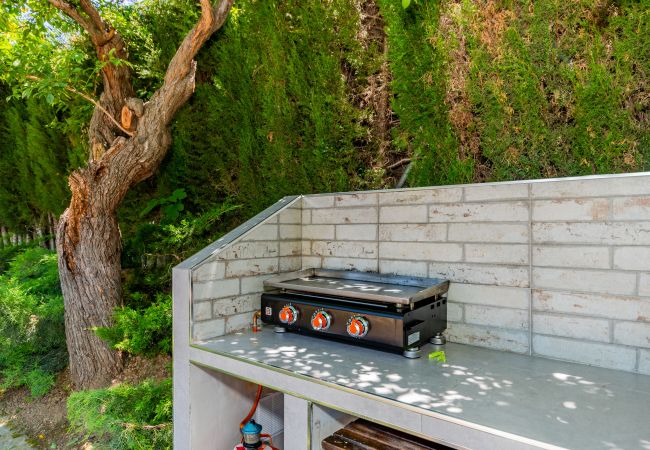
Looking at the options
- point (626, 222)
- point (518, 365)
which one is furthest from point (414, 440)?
point (626, 222)

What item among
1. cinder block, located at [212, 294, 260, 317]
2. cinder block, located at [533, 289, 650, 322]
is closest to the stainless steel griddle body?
cinder block, located at [212, 294, 260, 317]

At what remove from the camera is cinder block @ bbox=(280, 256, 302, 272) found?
2.57m

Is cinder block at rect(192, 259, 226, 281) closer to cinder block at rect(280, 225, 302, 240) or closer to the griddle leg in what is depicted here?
cinder block at rect(280, 225, 302, 240)

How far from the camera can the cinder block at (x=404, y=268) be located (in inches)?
86.6

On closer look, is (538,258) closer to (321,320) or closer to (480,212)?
(480,212)

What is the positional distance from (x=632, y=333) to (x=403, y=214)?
1139 mm

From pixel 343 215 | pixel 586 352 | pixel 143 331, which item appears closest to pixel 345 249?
pixel 343 215

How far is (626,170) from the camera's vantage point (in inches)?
77.0

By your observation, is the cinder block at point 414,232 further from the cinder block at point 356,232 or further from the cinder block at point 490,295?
the cinder block at point 490,295

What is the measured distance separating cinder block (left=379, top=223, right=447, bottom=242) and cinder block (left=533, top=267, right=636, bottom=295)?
0.48 m

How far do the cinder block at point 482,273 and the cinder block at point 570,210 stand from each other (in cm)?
26

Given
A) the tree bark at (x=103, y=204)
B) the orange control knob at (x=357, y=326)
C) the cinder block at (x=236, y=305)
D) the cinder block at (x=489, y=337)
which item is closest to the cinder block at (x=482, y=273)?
the cinder block at (x=489, y=337)

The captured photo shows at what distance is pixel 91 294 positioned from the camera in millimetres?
3604

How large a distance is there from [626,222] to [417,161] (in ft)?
4.02
